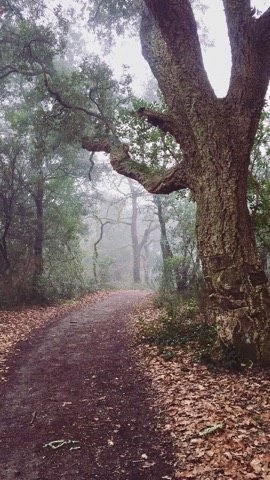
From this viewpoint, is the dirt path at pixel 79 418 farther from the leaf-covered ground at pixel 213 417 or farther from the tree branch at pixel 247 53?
the tree branch at pixel 247 53

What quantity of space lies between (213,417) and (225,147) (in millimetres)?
4549

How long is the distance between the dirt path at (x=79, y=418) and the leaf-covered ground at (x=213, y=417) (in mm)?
235

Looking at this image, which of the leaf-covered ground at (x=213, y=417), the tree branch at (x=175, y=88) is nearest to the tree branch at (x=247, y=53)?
the tree branch at (x=175, y=88)

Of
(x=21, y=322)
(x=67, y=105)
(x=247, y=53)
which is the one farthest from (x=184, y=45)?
(x=21, y=322)

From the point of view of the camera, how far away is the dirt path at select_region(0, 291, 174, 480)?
13.3 ft

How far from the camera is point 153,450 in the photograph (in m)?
4.36

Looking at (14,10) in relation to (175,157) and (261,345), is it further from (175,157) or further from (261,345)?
(261,345)

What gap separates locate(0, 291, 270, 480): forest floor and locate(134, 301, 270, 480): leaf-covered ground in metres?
0.01

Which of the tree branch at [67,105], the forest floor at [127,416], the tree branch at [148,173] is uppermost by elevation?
the tree branch at [67,105]

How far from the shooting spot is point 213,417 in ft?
16.1

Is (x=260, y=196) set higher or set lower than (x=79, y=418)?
higher

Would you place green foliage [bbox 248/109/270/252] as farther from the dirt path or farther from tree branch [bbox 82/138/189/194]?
the dirt path

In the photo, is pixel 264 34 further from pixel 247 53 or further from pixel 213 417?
pixel 213 417

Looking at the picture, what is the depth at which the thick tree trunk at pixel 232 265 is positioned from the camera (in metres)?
6.46
